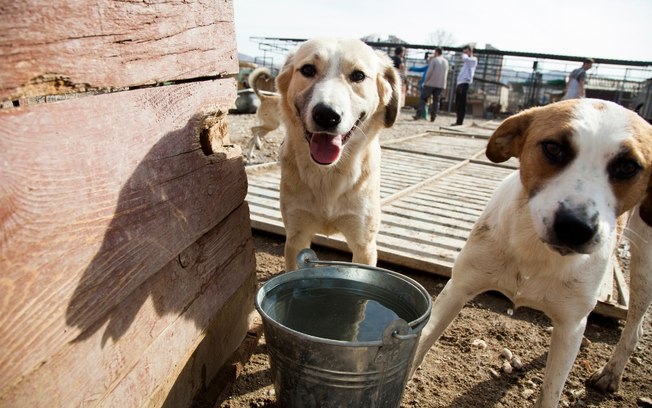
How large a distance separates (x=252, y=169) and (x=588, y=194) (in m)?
4.87

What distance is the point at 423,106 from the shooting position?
17000mm

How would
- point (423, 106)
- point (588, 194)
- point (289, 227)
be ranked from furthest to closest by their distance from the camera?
point (423, 106)
point (289, 227)
point (588, 194)

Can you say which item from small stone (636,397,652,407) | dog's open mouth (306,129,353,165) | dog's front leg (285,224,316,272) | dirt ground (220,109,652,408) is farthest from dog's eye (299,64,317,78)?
small stone (636,397,652,407)

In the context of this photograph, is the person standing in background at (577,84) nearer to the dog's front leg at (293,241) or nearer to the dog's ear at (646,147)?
the dog's ear at (646,147)

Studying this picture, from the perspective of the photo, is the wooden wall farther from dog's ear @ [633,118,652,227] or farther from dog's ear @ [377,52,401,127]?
dog's ear @ [633,118,652,227]

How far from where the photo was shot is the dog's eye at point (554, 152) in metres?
1.86

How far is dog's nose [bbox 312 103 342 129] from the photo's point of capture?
2393mm

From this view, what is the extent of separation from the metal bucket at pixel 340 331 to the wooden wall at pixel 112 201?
1.24ft

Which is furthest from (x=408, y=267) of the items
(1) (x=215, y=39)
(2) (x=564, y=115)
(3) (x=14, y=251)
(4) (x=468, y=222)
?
(3) (x=14, y=251)

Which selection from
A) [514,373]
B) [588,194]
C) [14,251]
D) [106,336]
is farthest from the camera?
[514,373]

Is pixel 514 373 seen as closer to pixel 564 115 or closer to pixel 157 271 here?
pixel 564 115

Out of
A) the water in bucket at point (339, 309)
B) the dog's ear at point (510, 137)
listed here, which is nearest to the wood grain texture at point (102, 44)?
the water in bucket at point (339, 309)

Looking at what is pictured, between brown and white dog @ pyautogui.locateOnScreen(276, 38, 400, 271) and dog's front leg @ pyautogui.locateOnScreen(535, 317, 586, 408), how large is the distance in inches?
46.7

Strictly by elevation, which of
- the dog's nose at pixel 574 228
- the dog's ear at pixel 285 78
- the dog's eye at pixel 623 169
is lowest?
the dog's nose at pixel 574 228
